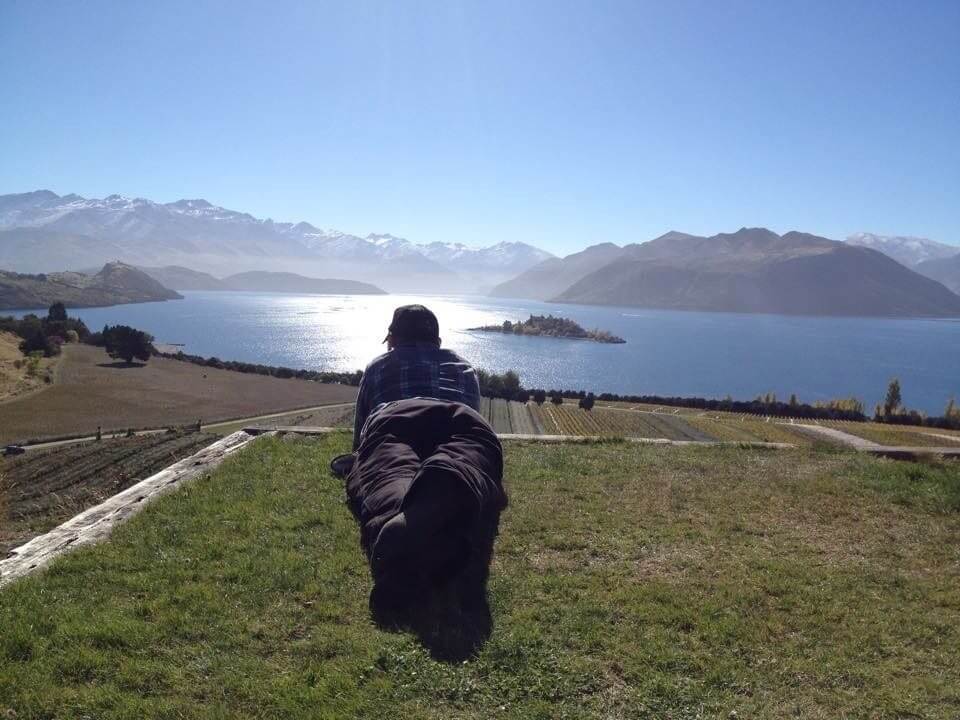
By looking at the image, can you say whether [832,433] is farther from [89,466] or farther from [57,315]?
[57,315]

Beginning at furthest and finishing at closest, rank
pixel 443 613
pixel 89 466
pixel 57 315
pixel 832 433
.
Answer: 1. pixel 57 315
2. pixel 832 433
3. pixel 89 466
4. pixel 443 613

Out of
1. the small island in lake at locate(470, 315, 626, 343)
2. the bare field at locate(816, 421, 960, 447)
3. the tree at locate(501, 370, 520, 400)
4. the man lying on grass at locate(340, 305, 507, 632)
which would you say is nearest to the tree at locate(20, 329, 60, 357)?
the tree at locate(501, 370, 520, 400)

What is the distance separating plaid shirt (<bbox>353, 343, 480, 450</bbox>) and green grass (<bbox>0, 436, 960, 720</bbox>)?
1042mm

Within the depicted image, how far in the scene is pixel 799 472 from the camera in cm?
728

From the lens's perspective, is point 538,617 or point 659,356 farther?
point 659,356

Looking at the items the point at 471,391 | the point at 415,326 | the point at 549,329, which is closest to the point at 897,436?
the point at 471,391

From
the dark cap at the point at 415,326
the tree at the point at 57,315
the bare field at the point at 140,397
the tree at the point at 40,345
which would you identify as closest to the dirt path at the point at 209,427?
the bare field at the point at 140,397

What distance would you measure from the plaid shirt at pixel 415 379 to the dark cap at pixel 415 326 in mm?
113

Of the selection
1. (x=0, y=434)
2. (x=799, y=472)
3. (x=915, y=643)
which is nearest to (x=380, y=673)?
(x=915, y=643)

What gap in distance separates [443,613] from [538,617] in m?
0.58

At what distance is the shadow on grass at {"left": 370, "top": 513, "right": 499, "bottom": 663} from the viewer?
328 cm

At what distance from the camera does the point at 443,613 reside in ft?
11.8

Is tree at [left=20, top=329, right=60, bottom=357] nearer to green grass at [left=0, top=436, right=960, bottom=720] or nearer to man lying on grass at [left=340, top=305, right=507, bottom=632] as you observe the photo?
man lying on grass at [left=340, top=305, right=507, bottom=632]

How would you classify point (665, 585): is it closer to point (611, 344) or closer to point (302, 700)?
point (302, 700)
